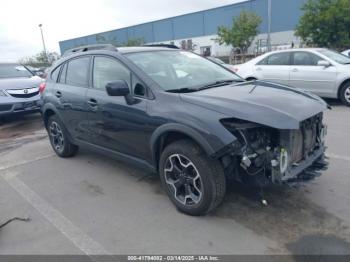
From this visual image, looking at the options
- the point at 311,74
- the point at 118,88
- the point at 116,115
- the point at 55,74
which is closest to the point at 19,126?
the point at 55,74

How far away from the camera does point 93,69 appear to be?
15.0 feet

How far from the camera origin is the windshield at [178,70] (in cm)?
384

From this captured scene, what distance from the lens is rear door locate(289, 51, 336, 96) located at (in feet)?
27.7

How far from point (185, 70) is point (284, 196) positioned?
1.90 metres

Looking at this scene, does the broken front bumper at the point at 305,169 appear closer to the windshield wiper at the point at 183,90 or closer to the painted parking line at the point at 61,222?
the windshield wiper at the point at 183,90

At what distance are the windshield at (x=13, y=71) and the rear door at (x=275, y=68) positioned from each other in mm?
6845

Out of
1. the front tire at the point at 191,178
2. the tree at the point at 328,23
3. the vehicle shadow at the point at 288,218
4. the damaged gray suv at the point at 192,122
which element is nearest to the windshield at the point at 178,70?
the damaged gray suv at the point at 192,122

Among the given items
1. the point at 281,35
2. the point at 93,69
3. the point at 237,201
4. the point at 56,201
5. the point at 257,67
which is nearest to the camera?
the point at 237,201

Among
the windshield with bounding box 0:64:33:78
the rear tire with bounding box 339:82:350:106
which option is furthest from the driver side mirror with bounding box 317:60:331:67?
the windshield with bounding box 0:64:33:78

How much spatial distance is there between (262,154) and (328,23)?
78.6 feet

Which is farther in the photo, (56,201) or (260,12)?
(260,12)

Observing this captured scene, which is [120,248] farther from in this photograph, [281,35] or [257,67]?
[281,35]

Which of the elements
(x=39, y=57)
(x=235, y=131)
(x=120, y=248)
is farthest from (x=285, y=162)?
(x=39, y=57)

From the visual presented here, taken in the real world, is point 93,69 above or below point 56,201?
above
